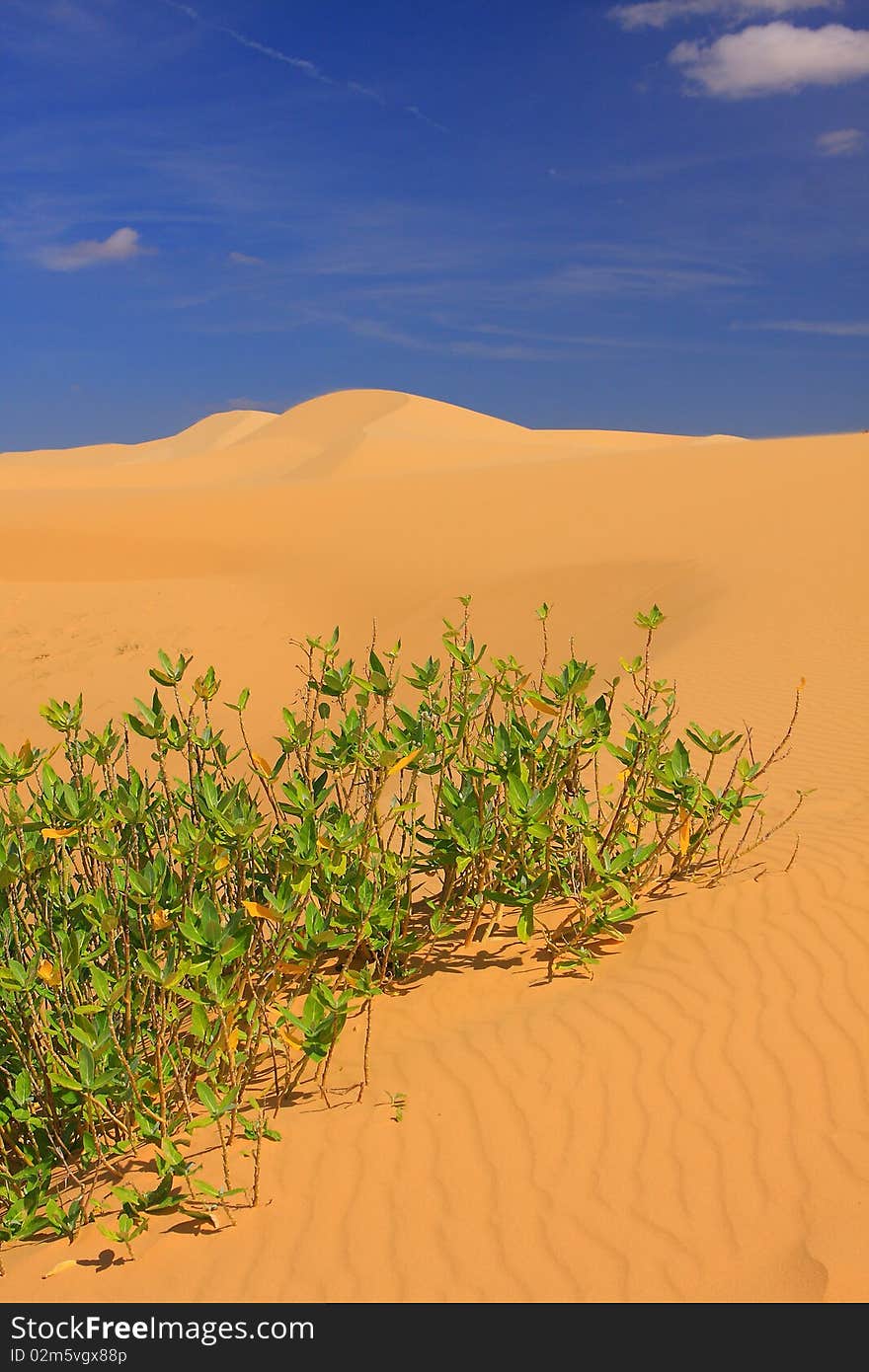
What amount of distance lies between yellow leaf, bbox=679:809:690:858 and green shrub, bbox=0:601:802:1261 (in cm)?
1

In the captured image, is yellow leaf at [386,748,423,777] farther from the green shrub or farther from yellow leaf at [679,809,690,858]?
yellow leaf at [679,809,690,858]

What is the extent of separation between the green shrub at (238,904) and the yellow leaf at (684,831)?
1 cm

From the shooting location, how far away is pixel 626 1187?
114 inches

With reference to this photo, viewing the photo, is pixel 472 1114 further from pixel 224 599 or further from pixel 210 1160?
pixel 224 599

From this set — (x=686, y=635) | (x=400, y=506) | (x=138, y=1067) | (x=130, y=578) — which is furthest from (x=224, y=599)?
(x=138, y=1067)

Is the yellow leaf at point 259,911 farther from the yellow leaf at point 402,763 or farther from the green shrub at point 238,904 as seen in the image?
the yellow leaf at point 402,763

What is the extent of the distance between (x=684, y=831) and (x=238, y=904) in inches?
83.2

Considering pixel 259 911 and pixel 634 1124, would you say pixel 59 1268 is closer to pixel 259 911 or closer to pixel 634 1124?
pixel 259 911

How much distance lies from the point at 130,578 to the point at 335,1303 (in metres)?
17.2

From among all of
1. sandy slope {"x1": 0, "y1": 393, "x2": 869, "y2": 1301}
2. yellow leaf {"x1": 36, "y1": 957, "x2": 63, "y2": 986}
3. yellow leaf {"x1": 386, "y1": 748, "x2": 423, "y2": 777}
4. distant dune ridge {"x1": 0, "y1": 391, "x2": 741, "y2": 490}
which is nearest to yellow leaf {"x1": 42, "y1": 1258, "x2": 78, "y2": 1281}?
sandy slope {"x1": 0, "y1": 393, "x2": 869, "y2": 1301}

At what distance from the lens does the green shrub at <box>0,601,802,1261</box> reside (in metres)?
2.98

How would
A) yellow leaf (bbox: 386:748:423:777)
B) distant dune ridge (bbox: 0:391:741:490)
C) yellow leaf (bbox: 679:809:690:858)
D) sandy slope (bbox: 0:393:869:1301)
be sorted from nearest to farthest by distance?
sandy slope (bbox: 0:393:869:1301)
yellow leaf (bbox: 386:748:423:777)
yellow leaf (bbox: 679:809:690:858)
distant dune ridge (bbox: 0:391:741:490)

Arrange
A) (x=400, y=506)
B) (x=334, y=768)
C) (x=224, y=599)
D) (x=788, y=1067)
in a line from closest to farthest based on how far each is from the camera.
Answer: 1. (x=788, y=1067)
2. (x=334, y=768)
3. (x=224, y=599)
4. (x=400, y=506)
